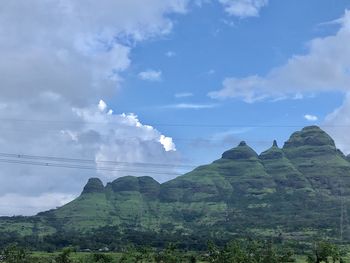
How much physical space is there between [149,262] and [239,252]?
36.5m

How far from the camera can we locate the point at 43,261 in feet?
561

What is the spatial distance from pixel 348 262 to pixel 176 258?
60.7 meters

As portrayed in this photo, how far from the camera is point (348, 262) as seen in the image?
559ft

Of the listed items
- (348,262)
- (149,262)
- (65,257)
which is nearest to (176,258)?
(149,262)

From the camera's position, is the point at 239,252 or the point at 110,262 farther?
the point at 110,262

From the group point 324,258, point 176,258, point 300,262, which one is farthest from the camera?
point 300,262

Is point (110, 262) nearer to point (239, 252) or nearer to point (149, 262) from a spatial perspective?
point (149, 262)

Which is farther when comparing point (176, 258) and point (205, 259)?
point (205, 259)

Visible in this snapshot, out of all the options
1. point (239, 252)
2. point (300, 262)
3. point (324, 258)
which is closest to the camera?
point (324, 258)

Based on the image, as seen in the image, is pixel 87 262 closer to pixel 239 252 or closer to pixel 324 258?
pixel 239 252

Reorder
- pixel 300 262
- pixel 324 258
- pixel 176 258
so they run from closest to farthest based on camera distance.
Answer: pixel 324 258, pixel 176 258, pixel 300 262

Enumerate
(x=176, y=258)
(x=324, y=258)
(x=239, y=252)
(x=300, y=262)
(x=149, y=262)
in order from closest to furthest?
(x=324, y=258)
(x=239, y=252)
(x=176, y=258)
(x=149, y=262)
(x=300, y=262)

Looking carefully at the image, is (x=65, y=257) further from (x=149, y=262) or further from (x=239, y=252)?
(x=239, y=252)

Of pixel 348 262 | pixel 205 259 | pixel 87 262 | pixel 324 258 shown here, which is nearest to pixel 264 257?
pixel 324 258
